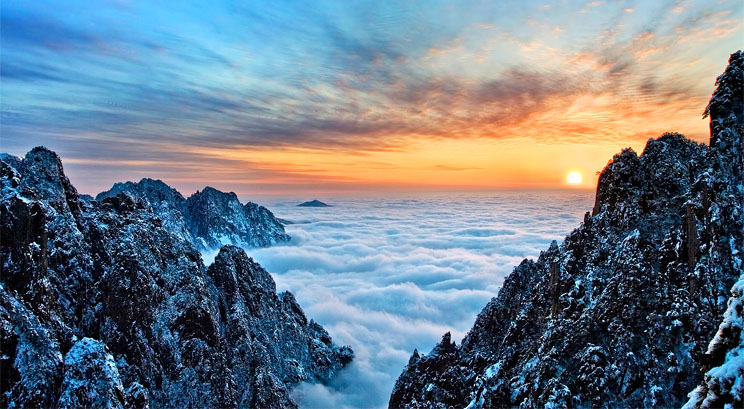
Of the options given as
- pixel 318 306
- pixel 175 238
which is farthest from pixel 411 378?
pixel 318 306

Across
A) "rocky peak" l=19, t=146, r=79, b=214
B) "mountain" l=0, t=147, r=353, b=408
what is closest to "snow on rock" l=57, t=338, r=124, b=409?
"mountain" l=0, t=147, r=353, b=408

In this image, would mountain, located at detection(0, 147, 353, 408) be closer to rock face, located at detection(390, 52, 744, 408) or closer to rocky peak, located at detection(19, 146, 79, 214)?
rocky peak, located at detection(19, 146, 79, 214)

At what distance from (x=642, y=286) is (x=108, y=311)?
55362mm

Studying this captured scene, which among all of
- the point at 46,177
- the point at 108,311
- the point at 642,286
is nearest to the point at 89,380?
the point at 108,311

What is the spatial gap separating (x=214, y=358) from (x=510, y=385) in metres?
39.6

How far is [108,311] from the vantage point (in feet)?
147

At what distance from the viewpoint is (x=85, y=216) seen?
48.3 m

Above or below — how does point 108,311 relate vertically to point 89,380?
above

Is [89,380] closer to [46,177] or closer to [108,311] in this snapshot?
[108,311]

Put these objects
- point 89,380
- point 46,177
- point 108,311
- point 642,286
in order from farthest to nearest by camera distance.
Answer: point 46,177 < point 108,311 < point 89,380 < point 642,286

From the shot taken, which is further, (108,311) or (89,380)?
(108,311)

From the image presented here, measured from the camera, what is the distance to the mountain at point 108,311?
109ft

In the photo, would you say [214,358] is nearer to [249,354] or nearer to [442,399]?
[249,354]

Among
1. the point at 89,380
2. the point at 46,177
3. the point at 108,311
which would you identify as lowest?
the point at 89,380
